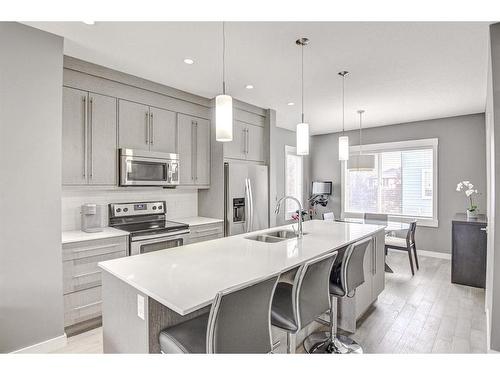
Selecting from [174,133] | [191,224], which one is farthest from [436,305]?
[174,133]

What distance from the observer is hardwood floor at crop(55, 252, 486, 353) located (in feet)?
7.47

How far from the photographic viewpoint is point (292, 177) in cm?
630

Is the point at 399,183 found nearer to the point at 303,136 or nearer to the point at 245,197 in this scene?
the point at 245,197

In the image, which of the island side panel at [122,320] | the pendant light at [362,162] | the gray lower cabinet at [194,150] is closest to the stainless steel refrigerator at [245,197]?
the gray lower cabinet at [194,150]

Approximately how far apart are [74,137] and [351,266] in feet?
9.01

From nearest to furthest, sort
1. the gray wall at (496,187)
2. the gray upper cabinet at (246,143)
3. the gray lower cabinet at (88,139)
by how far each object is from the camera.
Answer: the gray wall at (496,187) < the gray lower cabinet at (88,139) < the gray upper cabinet at (246,143)

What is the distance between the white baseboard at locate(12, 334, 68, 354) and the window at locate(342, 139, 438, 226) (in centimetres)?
489

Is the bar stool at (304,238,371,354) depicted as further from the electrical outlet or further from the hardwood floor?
the electrical outlet

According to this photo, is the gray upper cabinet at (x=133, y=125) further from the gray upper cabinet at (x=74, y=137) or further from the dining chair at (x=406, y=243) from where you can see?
the dining chair at (x=406, y=243)

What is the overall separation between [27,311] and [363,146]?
5835mm

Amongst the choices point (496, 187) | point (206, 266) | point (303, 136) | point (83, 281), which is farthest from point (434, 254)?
point (83, 281)

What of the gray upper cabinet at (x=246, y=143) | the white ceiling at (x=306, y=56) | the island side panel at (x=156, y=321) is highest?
the white ceiling at (x=306, y=56)

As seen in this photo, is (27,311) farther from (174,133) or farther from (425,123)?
(425,123)

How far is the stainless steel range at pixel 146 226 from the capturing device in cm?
288
